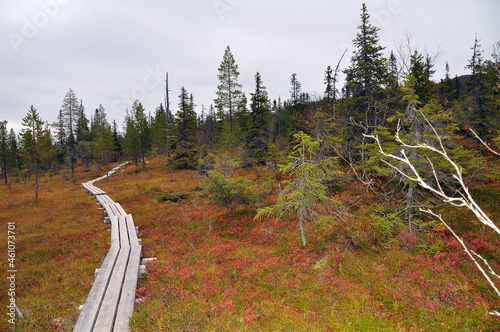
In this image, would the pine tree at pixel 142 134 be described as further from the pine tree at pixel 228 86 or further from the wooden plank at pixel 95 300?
the wooden plank at pixel 95 300

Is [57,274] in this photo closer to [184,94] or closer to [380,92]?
[380,92]

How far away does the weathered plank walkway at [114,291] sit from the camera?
6816 millimetres

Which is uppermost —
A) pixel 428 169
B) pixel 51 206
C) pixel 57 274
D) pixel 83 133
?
pixel 83 133

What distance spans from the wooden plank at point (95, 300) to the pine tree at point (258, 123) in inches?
773

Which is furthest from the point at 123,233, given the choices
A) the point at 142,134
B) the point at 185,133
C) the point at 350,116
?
the point at 142,134

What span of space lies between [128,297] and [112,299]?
0.46 meters

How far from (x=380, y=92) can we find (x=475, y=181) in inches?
358

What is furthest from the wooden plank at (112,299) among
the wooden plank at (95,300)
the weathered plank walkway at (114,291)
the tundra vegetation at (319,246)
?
the tundra vegetation at (319,246)

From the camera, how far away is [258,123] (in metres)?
27.7

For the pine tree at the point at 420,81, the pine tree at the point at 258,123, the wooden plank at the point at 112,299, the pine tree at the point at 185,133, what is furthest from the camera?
the pine tree at the point at 185,133

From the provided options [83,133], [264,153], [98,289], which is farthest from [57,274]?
[83,133]

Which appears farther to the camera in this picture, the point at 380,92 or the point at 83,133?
the point at 83,133

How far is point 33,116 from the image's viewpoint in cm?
2567

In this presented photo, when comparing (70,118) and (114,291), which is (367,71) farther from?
(70,118)
